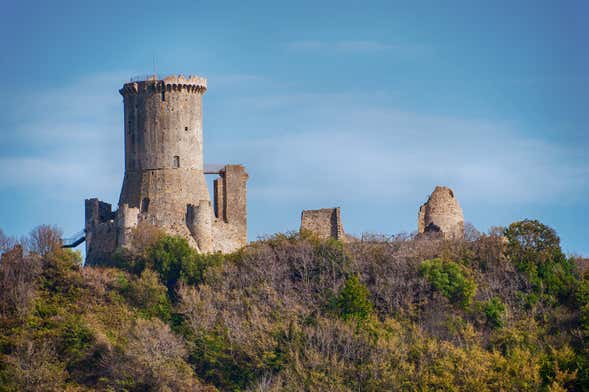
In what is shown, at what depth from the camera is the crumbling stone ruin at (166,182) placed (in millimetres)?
84500

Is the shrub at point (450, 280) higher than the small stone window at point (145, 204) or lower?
lower

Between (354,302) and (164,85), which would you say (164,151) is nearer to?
(164,85)

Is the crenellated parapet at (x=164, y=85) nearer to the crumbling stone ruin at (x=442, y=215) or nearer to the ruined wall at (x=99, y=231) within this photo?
the ruined wall at (x=99, y=231)

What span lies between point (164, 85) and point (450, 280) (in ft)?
47.6

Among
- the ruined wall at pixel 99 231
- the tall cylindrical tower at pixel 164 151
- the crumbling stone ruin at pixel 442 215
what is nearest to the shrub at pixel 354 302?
the crumbling stone ruin at pixel 442 215

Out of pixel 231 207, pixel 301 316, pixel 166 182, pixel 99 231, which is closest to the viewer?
pixel 301 316

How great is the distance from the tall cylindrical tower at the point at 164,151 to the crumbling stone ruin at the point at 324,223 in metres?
4.22

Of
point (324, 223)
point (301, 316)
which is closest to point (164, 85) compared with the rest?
point (324, 223)

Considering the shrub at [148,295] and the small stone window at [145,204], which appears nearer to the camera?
the shrub at [148,295]

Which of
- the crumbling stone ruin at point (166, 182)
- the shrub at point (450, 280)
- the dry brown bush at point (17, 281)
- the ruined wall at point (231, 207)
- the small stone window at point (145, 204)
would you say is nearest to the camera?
the shrub at point (450, 280)

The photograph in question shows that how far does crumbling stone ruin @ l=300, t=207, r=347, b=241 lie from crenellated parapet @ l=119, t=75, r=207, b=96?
21.9 ft

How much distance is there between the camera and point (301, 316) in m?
76.1

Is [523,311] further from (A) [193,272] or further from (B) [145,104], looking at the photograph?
(B) [145,104]

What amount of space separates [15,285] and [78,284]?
2.21 meters
